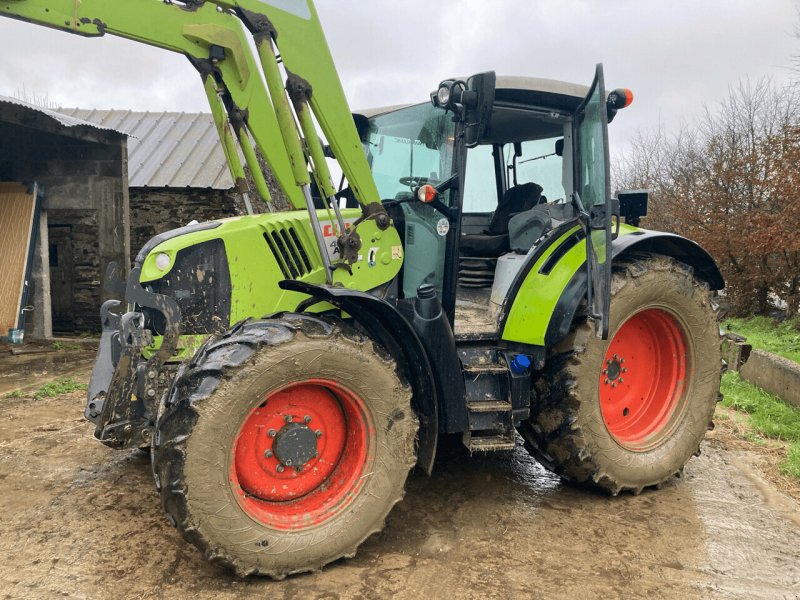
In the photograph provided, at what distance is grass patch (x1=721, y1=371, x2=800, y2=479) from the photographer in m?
4.78

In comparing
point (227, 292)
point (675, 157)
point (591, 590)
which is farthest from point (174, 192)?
point (675, 157)

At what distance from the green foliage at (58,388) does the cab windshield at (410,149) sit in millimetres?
4398

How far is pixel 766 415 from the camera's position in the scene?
5.92m

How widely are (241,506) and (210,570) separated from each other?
1.27 feet

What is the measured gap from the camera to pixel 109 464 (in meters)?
4.50

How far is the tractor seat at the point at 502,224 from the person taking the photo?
14.9ft

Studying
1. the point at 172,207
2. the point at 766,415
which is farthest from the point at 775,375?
the point at 172,207

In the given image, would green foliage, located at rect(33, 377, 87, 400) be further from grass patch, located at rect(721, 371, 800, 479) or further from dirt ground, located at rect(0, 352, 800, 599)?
grass patch, located at rect(721, 371, 800, 479)

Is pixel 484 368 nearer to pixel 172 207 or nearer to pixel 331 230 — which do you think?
pixel 331 230

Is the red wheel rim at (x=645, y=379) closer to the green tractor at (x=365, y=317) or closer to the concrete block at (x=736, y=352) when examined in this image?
the green tractor at (x=365, y=317)

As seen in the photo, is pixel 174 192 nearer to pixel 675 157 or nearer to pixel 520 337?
pixel 520 337

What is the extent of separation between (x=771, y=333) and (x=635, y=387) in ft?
25.2

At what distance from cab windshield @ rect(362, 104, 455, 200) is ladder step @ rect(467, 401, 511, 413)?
127cm

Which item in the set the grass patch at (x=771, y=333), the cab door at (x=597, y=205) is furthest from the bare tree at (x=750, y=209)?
the cab door at (x=597, y=205)
